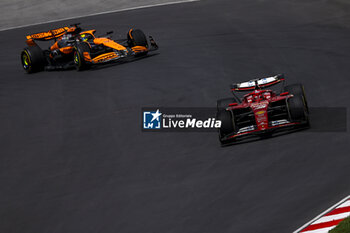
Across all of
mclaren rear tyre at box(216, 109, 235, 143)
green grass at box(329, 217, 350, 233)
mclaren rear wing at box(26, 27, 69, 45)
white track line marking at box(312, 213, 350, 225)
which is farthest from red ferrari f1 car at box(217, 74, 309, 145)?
mclaren rear wing at box(26, 27, 69, 45)

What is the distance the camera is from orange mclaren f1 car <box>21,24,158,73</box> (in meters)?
22.7

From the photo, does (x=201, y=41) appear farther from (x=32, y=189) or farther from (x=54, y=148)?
(x=32, y=189)

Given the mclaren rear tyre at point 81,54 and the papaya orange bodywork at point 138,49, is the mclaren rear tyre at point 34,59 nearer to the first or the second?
the mclaren rear tyre at point 81,54

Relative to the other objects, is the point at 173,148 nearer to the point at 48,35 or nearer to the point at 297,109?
the point at 297,109

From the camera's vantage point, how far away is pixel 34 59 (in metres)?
24.1

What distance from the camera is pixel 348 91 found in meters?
16.8

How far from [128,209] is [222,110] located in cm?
361

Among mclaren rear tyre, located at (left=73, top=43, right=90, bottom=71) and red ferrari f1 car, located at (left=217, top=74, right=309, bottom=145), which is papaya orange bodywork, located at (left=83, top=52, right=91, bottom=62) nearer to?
mclaren rear tyre, located at (left=73, top=43, right=90, bottom=71)

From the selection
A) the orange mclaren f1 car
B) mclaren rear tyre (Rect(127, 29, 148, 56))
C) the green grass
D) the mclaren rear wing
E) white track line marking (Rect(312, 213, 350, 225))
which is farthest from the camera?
the mclaren rear wing

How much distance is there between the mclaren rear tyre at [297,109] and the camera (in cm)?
→ 1384

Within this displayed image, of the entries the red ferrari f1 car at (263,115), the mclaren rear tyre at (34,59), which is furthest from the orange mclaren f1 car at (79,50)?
the red ferrari f1 car at (263,115)

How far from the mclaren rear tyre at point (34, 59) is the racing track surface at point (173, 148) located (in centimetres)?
48

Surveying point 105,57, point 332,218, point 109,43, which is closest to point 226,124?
point 332,218

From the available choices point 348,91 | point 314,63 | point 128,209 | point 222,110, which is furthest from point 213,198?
point 314,63
